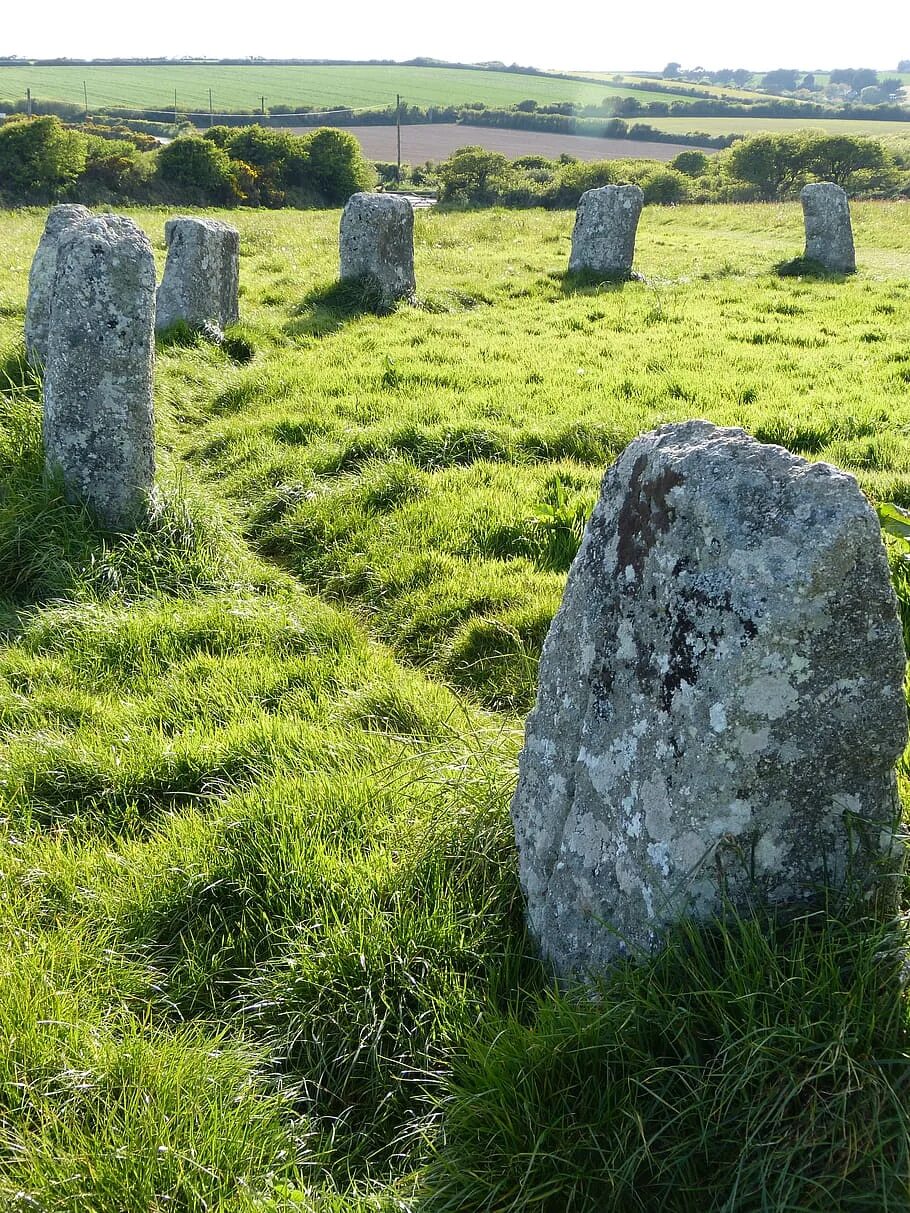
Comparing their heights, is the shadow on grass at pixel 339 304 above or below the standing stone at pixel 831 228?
below

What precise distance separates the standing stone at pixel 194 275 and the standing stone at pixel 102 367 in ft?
17.9

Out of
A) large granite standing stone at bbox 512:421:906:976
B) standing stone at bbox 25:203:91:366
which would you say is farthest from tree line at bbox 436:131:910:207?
large granite standing stone at bbox 512:421:906:976

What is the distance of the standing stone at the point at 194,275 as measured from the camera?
11.8m

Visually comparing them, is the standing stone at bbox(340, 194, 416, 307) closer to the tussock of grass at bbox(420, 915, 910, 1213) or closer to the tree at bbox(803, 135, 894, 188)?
the tussock of grass at bbox(420, 915, 910, 1213)

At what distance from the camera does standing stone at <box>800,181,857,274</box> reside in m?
17.1

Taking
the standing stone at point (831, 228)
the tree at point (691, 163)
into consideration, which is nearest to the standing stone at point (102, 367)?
the standing stone at point (831, 228)

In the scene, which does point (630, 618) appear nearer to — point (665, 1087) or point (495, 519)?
point (665, 1087)

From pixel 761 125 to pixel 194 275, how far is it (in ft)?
278

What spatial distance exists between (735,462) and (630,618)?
50cm

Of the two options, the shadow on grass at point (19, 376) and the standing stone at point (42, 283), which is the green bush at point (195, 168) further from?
the shadow on grass at point (19, 376)

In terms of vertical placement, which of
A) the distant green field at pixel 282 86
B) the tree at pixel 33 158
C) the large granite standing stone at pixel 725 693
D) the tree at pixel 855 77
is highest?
the tree at pixel 855 77

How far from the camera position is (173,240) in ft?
39.2

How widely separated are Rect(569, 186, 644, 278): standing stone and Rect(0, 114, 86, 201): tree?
19097 millimetres

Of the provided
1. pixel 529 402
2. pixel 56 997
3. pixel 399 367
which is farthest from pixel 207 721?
pixel 399 367
